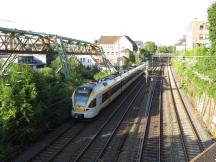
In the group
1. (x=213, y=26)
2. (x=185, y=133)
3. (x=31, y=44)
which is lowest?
(x=185, y=133)

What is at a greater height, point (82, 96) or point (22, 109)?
point (82, 96)

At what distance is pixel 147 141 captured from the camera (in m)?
20.5

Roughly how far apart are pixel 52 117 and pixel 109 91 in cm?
851

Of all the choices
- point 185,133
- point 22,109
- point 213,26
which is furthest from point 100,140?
point 213,26

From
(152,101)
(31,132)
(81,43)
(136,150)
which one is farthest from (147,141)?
(81,43)

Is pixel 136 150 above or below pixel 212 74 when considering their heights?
below

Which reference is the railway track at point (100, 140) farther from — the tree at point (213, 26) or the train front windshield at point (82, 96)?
the tree at point (213, 26)

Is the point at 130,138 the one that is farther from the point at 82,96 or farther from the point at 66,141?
the point at 82,96

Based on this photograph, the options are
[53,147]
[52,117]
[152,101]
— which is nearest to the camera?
[53,147]

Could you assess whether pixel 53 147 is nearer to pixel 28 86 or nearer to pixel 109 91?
pixel 28 86

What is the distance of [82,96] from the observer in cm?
2477

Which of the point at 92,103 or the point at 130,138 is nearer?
the point at 130,138

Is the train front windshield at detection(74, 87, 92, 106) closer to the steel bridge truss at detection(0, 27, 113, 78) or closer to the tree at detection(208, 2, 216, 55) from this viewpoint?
the steel bridge truss at detection(0, 27, 113, 78)

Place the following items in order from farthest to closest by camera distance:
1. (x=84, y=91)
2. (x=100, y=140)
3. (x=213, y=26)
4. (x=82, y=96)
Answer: (x=213, y=26), (x=84, y=91), (x=82, y=96), (x=100, y=140)
